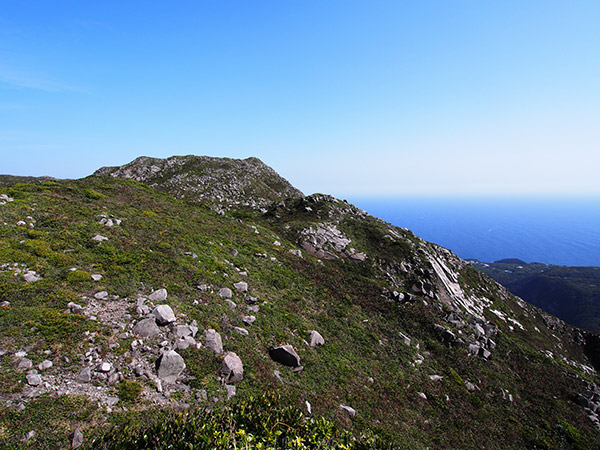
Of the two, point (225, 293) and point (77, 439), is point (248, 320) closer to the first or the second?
point (225, 293)

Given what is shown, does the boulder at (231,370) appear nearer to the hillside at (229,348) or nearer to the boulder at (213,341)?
the hillside at (229,348)

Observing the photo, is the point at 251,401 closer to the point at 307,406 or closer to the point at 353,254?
the point at 307,406

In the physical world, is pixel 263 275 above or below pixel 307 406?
above

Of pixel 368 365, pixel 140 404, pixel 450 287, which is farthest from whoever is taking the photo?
pixel 450 287

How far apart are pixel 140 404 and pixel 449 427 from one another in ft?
60.2

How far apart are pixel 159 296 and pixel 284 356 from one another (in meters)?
8.37

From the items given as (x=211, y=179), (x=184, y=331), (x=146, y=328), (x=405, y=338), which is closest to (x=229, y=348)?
(x=184, y=331)

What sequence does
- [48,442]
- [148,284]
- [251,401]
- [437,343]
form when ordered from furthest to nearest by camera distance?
[437,343], [148,284], [251,401], [48,442]

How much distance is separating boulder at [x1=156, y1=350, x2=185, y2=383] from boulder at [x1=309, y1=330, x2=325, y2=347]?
931 centimetres

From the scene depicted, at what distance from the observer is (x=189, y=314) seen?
49.7 ft

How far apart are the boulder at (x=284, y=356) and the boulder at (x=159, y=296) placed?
7.27 metres

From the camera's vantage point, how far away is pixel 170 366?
11.6 metres

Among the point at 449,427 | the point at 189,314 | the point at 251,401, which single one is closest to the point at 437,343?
the point at 449,427

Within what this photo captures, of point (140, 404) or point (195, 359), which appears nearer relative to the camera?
point (140, 404)
